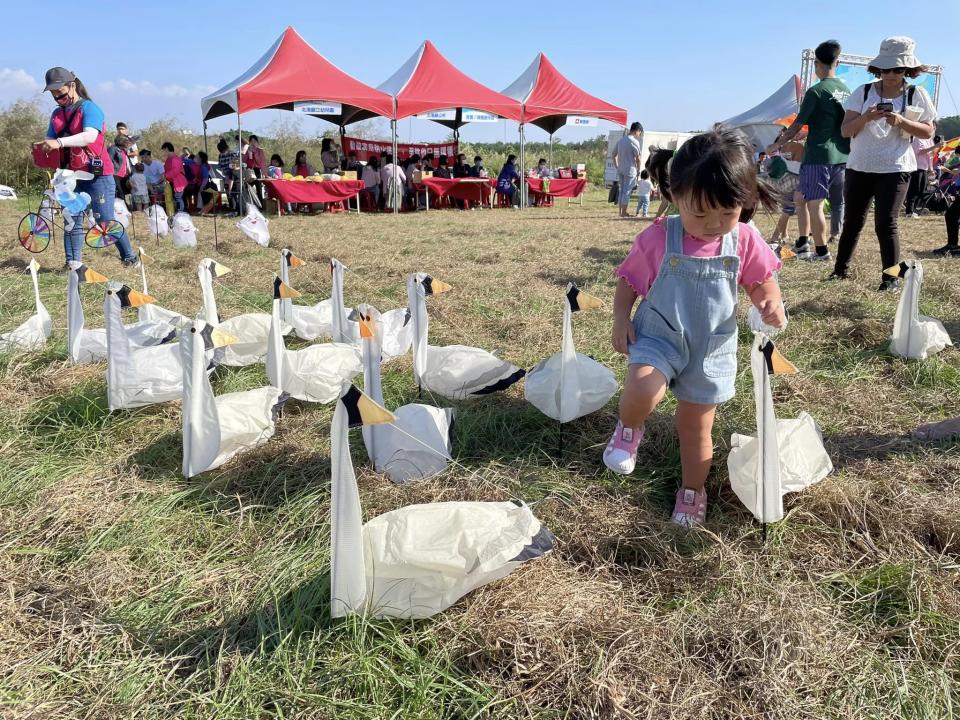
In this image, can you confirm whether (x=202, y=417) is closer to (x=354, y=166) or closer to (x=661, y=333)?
(x=661, y=333)

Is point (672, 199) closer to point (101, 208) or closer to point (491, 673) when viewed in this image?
point (491, 673)

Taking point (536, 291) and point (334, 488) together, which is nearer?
point (334, 488)

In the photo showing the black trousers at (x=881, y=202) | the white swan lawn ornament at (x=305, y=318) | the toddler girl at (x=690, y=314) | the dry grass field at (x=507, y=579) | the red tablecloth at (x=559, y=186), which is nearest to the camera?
the dry grass field at (x=507, y=579)

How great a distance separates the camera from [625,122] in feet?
48.1

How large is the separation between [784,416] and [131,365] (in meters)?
2.55

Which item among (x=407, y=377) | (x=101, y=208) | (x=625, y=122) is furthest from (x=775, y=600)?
(x=625, y=122)

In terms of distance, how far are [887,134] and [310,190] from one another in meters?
10.4

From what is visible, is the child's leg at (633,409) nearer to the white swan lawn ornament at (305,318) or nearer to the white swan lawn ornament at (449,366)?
the white swan lawn ornament at (449,366)

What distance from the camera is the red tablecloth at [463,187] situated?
1428 centimetres

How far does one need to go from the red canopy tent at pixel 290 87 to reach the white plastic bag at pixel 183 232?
4.11 metres

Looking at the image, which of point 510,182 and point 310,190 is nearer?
point 310,190

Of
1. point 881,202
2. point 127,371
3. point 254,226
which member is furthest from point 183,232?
point 881,202

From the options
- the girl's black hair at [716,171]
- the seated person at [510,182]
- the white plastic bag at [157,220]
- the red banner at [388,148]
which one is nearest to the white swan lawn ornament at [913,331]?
the girl's black hair at [716,171]

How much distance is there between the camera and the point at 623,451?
6.43 ft
